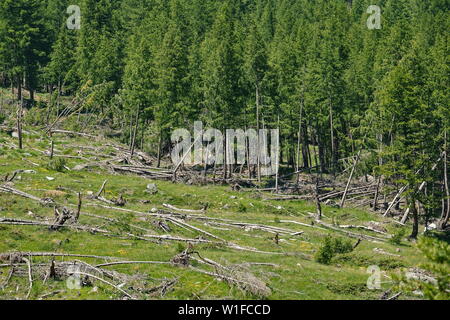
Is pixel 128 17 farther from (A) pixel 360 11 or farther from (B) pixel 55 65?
(A) pixel 360 11

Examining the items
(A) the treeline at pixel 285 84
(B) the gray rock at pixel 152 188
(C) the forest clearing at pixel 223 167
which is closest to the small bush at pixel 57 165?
(C) the forest clearing at pixel 223 167

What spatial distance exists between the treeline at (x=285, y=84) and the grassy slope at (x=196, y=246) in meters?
7.53

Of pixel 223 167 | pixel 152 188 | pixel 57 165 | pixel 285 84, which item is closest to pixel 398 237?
pixel 152 188

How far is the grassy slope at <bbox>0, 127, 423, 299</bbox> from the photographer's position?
66.8ft

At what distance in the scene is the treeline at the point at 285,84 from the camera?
3900 centimetres

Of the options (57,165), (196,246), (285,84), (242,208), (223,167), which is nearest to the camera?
(196,246)

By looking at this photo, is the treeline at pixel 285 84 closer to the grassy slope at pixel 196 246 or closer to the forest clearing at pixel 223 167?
the forest clearing at pixel 223 167

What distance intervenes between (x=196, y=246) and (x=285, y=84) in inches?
1154


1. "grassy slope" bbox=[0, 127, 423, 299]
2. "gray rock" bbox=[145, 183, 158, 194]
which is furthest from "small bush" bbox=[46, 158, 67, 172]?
"gray rock" bbox=[145, 183, 158, 194]

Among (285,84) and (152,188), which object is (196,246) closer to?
(152,188)

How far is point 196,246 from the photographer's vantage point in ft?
86.0

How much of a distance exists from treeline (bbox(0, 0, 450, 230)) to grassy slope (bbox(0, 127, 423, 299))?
753 cm

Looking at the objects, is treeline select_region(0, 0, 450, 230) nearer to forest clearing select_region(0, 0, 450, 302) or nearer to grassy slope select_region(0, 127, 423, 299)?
forest clearing select_region(0, 0, 450, 302)

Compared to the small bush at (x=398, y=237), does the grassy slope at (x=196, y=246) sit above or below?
above
